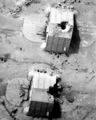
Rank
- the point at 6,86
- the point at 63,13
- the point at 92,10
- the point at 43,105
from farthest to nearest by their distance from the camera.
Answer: the point at 92,10 → the point at 63,13 → the point at 6,86 → the point at 43,105

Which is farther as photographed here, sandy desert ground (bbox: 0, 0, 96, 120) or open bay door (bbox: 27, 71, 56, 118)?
sandy desert ground (bbox: 0, 0, 96, 120)

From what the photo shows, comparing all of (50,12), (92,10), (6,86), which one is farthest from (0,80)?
(92,10)

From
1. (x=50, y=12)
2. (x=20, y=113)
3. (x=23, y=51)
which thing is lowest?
(x=20, y=113)

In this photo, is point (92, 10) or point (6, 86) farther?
point (92, 10)

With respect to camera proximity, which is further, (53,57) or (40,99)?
(53,57)

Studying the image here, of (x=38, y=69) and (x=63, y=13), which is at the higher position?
(x=63, y=13)

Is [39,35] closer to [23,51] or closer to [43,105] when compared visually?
[23,51]

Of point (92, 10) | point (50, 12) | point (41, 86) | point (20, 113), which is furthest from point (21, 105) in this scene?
point (92, 10)

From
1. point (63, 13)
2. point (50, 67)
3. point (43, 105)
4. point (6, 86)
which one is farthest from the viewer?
point (63, 13)

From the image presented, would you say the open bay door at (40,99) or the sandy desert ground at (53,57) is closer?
the open bay door at (40,99)
